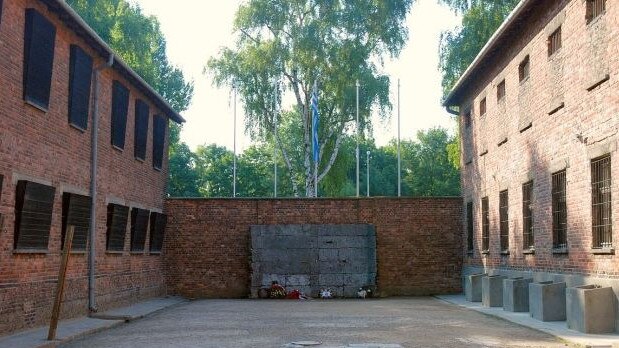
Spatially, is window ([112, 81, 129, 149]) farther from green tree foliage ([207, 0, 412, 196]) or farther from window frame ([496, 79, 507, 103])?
green tree foliage ([207, 0, 412, 196])

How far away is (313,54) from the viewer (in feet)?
131

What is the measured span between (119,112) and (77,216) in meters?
4.37

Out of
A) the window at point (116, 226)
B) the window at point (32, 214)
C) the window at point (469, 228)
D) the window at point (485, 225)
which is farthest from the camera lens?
the window at point (469, 228)

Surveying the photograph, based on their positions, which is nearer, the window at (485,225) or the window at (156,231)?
the window at (485,225)

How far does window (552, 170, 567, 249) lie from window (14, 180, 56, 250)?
10.2m

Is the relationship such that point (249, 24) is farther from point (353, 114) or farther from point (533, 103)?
point (533, 103)

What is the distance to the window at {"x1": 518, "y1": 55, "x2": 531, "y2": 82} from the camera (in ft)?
70.2

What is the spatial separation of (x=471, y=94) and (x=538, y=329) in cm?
1394

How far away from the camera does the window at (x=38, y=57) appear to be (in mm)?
15922

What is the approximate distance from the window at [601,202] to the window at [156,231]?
14.7 meters

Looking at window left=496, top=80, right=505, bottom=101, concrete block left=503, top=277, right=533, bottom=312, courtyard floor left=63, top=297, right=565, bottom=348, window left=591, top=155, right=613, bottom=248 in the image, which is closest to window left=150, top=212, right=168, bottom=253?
courtyard floor left=63, top=297, right=565, bottom=348

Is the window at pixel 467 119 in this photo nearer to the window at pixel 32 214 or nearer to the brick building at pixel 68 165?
the brick building at pixel 68 165

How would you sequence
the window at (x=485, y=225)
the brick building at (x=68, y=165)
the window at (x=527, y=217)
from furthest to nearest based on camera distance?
the window at (x=485, y=225) → the window at (x=527, y=217) → the brick building at (x=68, y=165)


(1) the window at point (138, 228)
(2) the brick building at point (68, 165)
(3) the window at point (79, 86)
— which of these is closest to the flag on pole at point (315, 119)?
(2) the brick building at point (68, 165)
